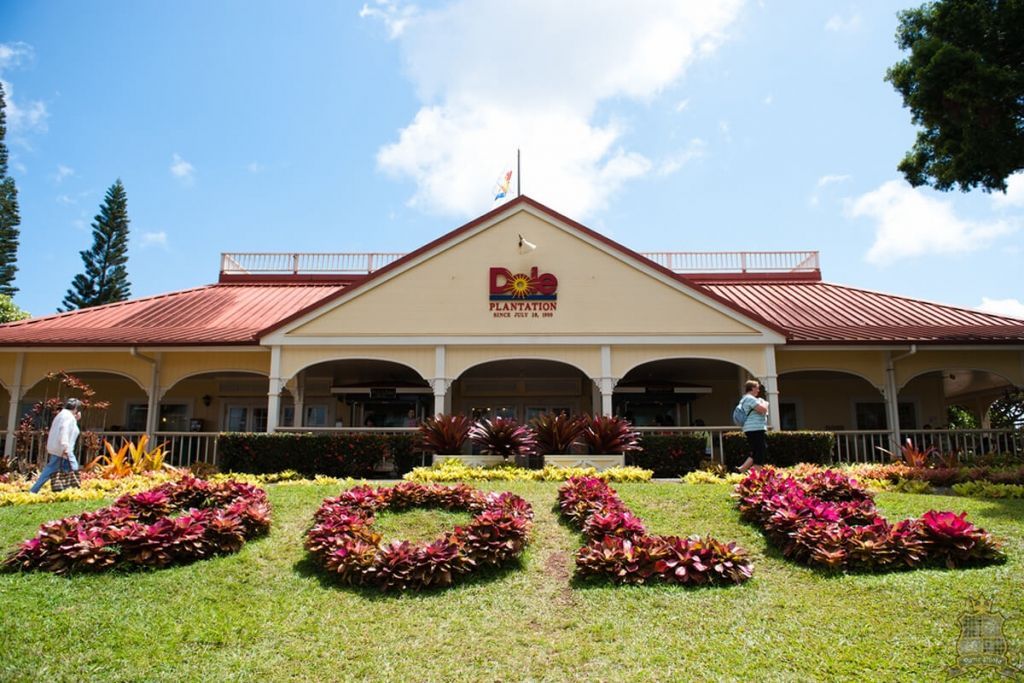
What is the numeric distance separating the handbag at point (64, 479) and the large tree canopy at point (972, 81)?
17.7m

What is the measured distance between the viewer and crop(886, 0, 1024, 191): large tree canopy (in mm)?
13820

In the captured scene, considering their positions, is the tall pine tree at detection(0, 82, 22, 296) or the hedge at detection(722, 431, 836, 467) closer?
the hedge at detection(722, 431, 836, 467)

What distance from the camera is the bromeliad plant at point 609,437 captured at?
1330 cm

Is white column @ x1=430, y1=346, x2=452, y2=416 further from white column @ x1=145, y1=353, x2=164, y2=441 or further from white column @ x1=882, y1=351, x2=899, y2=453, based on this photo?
white column @ x1=882, y1=351, x2=899, y2=453

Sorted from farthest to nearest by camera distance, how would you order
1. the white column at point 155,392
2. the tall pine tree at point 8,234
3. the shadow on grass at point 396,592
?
the tall pine tree at point 8,234, the white column at point 155,392, the shadow on grass at point 396,592

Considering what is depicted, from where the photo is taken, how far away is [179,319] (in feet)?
64.4

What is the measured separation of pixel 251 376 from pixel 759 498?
16.5 meters

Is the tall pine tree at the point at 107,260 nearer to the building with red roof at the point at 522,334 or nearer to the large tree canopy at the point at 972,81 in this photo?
the building with red roof at the point at 522,334

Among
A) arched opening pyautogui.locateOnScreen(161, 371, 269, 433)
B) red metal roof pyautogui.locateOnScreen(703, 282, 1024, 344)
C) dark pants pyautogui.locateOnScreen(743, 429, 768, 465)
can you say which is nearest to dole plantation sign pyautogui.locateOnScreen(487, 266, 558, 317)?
red metal roof pyautogui.locateOnScreen(703, 282, 1024, 344)

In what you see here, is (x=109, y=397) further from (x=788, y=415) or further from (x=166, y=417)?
(x=788, y=415)

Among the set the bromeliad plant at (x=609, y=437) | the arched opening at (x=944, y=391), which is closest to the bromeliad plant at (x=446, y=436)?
the bromeliad plant at (x=609, y=437)

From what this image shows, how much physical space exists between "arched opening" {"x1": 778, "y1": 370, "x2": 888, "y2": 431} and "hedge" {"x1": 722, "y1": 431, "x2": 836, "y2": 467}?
23.7ft

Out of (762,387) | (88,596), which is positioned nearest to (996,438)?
(762,387)

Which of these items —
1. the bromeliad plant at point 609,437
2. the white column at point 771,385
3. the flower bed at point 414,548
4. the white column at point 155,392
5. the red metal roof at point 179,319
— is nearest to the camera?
the flower bed at point 414,548
